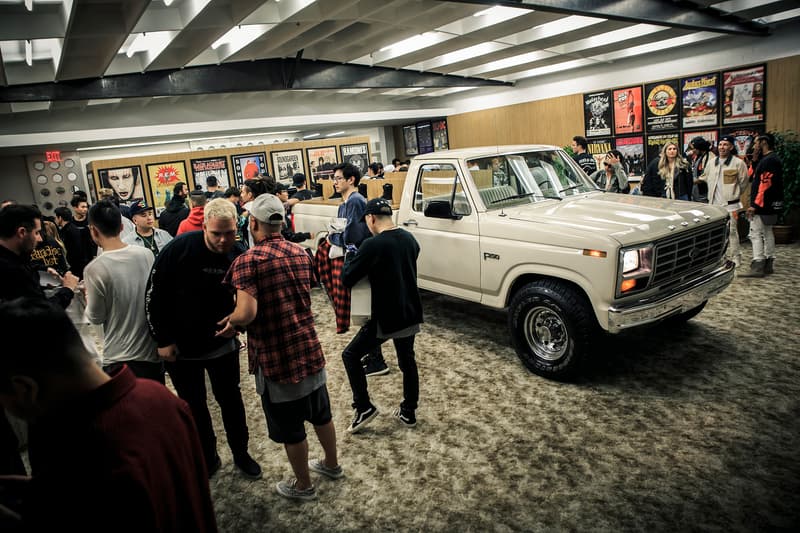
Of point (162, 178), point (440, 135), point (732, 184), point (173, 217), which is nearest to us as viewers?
point (173, 217)

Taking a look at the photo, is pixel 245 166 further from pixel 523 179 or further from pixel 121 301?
pixel 121 301

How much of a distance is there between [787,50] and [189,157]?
12.7 meters

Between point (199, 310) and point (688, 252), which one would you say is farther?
point (688, 252)

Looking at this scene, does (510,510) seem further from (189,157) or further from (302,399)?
(189,157)

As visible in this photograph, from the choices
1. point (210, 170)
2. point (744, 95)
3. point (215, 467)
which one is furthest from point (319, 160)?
point (215, 467)

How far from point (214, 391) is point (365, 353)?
112cm

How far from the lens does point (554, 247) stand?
4297 mm

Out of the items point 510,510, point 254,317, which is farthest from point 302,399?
point 510,510

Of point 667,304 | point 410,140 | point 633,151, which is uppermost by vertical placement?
point 410,140

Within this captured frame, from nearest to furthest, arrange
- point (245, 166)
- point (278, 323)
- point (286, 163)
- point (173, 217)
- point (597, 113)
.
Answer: point (278, 323)
point (173, 217)
point (245, 166)
point (597, 113)
point (286, 163)

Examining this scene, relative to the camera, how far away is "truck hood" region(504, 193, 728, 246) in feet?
13.6

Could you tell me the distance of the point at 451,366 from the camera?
5.05m

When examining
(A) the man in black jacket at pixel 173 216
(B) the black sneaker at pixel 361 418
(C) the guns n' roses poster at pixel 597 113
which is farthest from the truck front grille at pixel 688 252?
(C) the guns n' roses poster at pixel 597 113

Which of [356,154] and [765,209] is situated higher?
[356,154]
